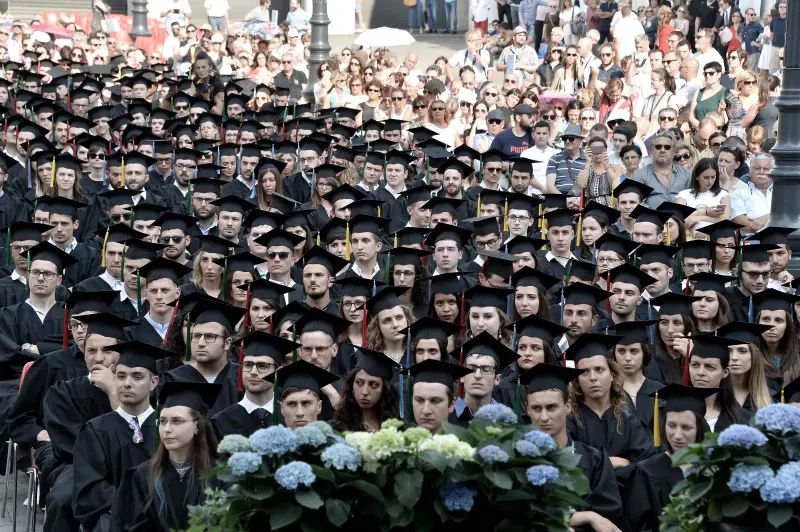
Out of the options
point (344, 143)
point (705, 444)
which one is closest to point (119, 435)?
point (705, 444)

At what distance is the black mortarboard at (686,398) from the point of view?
8.14 metres

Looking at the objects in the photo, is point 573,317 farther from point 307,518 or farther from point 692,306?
point 307,518

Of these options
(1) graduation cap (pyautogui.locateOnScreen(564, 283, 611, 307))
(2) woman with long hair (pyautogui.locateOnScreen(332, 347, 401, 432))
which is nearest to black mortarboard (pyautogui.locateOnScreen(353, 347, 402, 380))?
(2) woman with long hair (pyautogui.locateOnScreen(332, 347, 401, 432))

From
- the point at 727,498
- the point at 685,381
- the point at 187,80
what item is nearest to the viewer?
the point at 727,498

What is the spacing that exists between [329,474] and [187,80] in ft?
57.9

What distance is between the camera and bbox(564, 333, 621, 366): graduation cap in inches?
360

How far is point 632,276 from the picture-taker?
443 inches

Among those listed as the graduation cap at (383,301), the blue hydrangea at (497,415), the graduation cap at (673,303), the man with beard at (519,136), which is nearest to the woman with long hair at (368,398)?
the graduation cap at (383,301)

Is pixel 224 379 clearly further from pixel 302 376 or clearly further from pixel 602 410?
pixel 602 410

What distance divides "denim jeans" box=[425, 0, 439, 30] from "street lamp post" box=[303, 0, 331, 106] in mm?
11591

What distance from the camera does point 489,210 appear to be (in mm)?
14117

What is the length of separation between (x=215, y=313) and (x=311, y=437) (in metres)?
4.30

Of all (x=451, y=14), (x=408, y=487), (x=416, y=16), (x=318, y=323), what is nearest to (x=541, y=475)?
(x=408, y=487)

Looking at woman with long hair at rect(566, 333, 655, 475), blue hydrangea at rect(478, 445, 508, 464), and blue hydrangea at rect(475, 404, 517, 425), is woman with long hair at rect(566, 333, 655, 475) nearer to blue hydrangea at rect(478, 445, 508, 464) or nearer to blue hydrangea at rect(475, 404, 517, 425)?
blue hydrangea at rect(475, 404, 517, 425)
